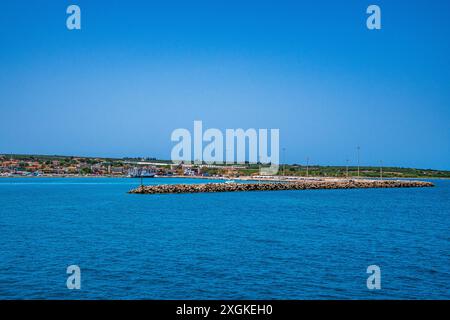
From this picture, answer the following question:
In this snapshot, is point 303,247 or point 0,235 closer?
point 303,247

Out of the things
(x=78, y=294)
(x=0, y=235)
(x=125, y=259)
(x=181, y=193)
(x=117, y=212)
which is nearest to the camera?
(x=78, y=294)

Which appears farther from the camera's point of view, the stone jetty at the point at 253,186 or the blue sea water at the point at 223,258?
the stone jetty at the point at 253,186

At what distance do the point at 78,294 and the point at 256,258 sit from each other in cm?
836

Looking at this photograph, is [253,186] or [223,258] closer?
[223,258]

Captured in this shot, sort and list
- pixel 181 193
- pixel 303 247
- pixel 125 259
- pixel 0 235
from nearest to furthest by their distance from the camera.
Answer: pixel 125 259, pixel 303 247, pixel 0 235, pixel 181 193

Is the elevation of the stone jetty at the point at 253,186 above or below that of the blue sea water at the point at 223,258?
below

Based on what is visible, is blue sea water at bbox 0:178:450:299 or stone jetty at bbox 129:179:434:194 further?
stone jetty at bbox 129:179:434:194

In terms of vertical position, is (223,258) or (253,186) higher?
(223,258)

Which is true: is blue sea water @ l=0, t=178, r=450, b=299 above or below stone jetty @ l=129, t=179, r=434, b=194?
above

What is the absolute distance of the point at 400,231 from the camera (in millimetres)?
31438
